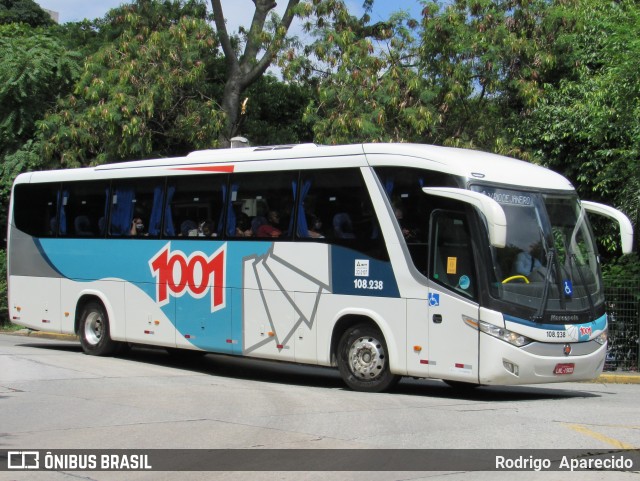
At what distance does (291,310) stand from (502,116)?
1123 cm

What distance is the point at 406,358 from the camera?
12.7 m

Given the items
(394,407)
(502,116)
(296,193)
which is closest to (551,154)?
(502,116)

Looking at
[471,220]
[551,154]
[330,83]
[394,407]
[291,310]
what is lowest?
[394,407]

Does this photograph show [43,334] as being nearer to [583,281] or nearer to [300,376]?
[300,376]

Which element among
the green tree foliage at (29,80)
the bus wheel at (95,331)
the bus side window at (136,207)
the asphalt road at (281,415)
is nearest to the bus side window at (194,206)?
the bus side window at (136,207)

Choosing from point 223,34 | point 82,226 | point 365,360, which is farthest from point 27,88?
point 365,360

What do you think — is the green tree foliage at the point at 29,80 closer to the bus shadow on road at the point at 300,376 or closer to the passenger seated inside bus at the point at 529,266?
the bus shadow on road at the point at 300,376

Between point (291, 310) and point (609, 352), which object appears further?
point (609, 352)

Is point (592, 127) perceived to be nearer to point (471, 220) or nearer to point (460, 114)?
point (460, 114)

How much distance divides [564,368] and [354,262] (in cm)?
327

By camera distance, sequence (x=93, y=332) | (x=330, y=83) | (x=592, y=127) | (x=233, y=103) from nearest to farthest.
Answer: (x=93, y=332) < (x=592, y=127) < (x=330, y=83) < (x=233, y=103)

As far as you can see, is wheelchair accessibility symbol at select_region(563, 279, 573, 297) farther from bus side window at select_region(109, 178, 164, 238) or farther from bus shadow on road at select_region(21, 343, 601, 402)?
bus side window at select_region(109, 178, 164, 238)

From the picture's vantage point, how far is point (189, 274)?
51.9 ft

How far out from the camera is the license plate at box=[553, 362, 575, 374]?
39.4ft
